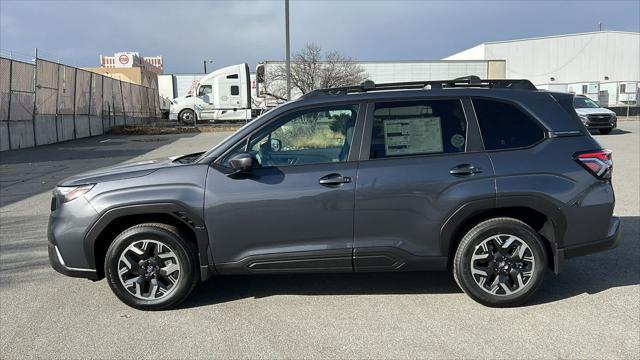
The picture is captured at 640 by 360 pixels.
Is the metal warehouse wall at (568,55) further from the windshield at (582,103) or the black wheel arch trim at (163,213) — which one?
the black wheel arch trim at (163,213)

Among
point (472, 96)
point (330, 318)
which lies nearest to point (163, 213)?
point (330, 318)

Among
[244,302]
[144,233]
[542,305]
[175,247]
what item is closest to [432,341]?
[542,305]

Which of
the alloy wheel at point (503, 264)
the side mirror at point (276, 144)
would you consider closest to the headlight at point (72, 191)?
the side mirror at point (276, 144)

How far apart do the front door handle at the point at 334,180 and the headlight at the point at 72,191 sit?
1.88 meters

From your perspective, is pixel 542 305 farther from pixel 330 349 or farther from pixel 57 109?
pixel 57 109

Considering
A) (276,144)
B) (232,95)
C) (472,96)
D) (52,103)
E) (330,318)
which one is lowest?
(330,318)

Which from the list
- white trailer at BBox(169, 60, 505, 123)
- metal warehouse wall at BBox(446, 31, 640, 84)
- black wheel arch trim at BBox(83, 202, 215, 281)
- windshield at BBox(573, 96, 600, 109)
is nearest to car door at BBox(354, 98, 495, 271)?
black wheel arch trim at BBox(83, 202, 215, 281)

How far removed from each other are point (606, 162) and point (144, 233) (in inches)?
150

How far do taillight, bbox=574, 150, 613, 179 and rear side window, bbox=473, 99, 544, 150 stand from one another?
0.35 metres

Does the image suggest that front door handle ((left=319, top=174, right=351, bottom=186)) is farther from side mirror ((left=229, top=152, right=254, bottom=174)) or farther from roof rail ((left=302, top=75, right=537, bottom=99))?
roof rail ((left=302, top=75, right=537, bottom=99))

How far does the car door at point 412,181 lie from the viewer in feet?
13.0

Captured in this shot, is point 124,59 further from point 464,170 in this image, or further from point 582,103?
point 464,170

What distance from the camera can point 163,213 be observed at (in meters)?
4.09

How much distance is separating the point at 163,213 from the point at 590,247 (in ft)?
11.5
